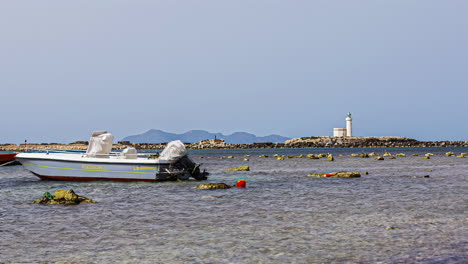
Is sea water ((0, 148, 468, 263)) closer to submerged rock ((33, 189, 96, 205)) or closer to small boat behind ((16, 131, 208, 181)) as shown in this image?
submerged rock ((33, 189, 96, 205))

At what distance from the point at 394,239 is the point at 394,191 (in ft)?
50.7

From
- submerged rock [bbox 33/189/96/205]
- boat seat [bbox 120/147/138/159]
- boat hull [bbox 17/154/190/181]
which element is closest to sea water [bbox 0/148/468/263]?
submerged rock [bbox 33/189/96/205]

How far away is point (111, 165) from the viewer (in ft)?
113

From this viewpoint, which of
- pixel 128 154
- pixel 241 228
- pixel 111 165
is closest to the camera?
pixel 241 228

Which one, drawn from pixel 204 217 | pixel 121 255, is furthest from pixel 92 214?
pixel 121 255

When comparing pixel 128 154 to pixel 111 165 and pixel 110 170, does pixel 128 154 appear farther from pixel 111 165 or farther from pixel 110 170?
pixel 110 170

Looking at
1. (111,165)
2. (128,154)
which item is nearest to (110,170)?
(111,165)

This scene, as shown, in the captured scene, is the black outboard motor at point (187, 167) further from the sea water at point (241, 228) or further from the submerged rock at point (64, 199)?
the submerged rock at point (64, 199)

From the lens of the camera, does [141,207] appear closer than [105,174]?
Yes

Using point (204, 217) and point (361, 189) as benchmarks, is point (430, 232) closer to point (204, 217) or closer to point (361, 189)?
point (204, 217)

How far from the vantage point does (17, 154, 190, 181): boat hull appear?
34.3m

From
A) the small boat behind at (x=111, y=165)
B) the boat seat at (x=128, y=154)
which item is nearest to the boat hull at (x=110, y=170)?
the small boat behind at (x=111, y=165)

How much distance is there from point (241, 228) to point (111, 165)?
19.2 m

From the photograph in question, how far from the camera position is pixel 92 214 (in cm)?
2058
